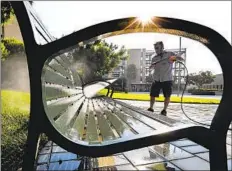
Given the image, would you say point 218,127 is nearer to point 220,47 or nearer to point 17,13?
point 220,47

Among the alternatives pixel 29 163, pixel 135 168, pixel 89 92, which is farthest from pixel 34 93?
pixel 89 92

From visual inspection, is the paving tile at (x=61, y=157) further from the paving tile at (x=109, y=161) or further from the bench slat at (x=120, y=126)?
the bench slat at (x=120, y=126)

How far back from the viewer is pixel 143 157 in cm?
188

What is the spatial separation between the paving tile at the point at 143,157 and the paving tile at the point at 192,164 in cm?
15

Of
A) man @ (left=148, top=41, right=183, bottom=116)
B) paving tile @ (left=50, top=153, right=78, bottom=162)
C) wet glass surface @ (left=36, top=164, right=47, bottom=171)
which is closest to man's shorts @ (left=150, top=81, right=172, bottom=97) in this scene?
man @ (left=148, top=41, right=183, bottom=116)

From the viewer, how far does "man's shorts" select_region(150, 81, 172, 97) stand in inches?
112

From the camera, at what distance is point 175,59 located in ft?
5.32

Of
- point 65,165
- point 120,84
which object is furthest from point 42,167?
point 120,84

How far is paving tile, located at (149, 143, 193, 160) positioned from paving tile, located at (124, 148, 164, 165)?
2.9 inches

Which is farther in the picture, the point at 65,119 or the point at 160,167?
the point at 160,167

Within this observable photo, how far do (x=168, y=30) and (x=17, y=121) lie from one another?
175 centimetres

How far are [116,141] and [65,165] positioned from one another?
0.89 m

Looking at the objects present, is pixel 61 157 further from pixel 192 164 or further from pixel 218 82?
pixel 218 82

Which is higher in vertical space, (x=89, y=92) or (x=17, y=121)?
(x=89, y=92)
